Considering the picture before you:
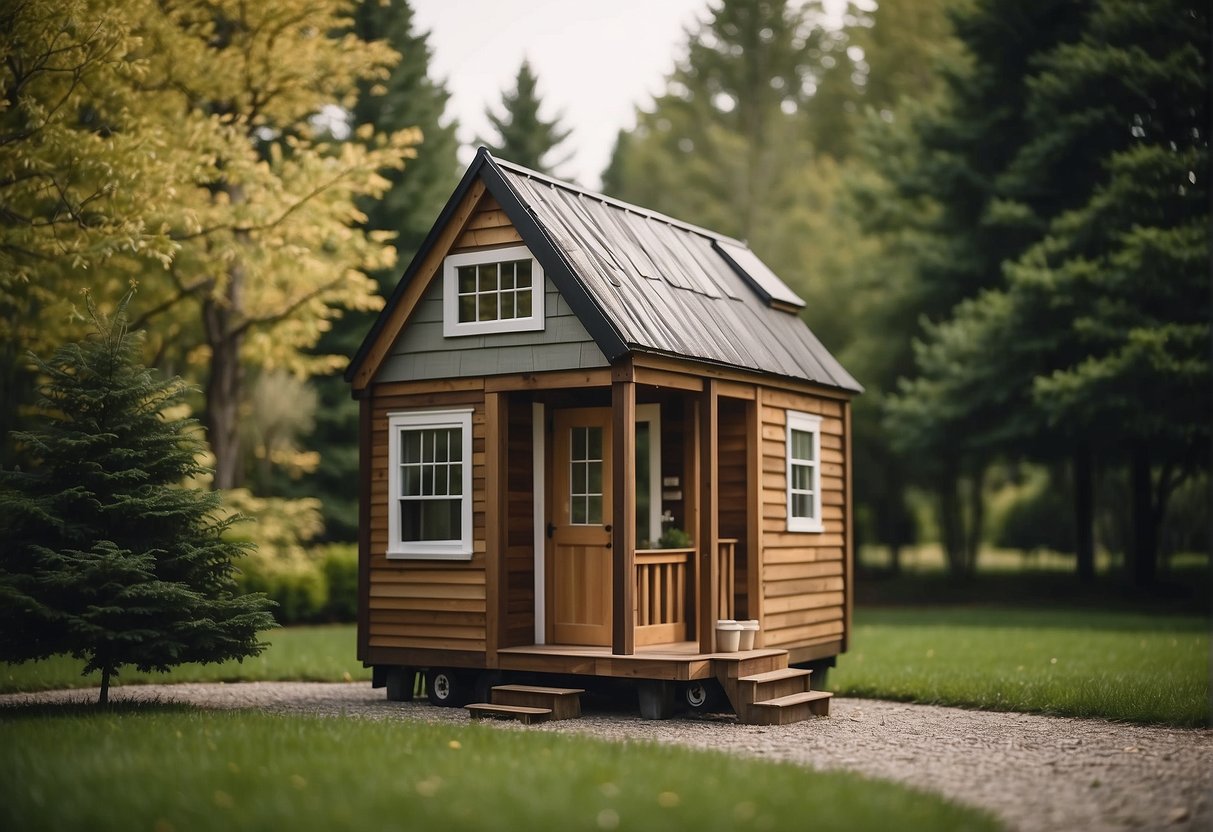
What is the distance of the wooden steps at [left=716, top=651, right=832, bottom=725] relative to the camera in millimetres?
11562

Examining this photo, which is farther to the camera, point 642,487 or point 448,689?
point 642,487

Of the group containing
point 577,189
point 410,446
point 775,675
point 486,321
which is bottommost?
point 775,675

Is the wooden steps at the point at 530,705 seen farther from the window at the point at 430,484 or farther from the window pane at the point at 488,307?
the window pane at the point at 488,307

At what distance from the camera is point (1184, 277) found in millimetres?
22172

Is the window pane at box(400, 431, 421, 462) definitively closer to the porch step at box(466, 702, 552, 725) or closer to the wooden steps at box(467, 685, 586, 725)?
the wooden steps at box(467, 685, 586, 725)

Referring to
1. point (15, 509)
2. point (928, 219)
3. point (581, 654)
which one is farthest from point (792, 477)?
point (928, 219)

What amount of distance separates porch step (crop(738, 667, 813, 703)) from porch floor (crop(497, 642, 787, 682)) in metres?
0.11

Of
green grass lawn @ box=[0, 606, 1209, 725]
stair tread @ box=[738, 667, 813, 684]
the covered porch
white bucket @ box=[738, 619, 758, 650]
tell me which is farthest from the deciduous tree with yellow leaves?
stair tread @ box=[738, 667, 813, 684]

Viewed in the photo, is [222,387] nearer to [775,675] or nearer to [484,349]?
[484,349]

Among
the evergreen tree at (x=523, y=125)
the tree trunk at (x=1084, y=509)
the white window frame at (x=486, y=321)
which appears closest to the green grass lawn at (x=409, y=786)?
the white window frame at (x=486, y=321)

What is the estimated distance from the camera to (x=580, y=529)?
1311 cm

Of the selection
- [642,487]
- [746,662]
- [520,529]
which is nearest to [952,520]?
[642,487]

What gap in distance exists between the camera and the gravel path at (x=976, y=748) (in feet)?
25.9

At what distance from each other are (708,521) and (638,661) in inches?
63.5
